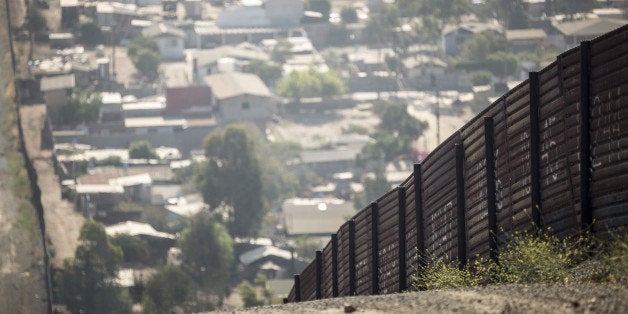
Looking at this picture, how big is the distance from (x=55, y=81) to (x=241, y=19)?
158ft

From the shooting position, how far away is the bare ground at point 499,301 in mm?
10969

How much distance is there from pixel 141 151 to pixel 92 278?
33023mm

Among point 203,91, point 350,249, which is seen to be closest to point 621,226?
point 350,249

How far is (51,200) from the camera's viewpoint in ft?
225

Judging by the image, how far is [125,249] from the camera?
209 ft

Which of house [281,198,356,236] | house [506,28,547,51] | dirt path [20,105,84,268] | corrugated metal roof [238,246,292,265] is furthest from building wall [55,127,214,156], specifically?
house [506,28,547,51]

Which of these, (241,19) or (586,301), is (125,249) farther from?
(241,19)

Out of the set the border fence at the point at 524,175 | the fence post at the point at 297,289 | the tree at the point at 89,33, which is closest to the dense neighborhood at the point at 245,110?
the tree at the point at 89,33

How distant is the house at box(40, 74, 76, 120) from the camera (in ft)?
292

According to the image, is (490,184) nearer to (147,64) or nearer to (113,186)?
(113,186)

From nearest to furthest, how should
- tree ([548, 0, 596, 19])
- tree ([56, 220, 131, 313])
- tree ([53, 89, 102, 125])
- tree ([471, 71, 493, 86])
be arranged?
tree ([56, 220, 131, 313]) → tree ([53, 89, 102, 125]) → tree ([471, 71, 493, 86]) → tree ([548, 0, 596, 19])

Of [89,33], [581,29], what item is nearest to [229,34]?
[89,33]

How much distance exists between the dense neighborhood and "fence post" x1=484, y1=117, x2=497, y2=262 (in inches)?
1450

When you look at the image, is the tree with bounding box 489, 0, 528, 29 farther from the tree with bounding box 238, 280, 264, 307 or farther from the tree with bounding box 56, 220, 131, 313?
the tree with bounding box 56, 220, 131, 313
